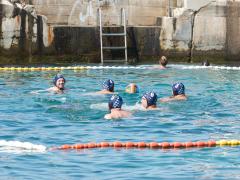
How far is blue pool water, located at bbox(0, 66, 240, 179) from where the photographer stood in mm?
10188

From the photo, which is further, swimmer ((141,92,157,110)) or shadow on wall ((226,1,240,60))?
shadow on wall ((226,1,240,60))

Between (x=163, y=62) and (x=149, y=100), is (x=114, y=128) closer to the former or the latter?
(x=149, y=100)

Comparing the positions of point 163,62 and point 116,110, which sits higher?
point 163,62

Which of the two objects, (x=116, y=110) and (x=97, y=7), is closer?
(x=116, y=110)

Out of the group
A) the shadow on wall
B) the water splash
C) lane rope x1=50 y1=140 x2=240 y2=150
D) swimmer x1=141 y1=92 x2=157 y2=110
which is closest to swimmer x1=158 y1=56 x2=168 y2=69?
the shadow on wall

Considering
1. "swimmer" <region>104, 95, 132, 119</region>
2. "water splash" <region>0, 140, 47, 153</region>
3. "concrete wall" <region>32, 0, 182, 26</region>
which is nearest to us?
"water splash" <region>0, 140, 47, 153</region>

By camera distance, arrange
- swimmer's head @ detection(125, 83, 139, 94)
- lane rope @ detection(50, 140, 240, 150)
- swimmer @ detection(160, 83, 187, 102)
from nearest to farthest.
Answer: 1. lane rope @ detection(50, 140, 240, 150)
2. swimmer @ detection(160, 83, 187, 102)
3. swimmer's head @ detection(125, 83, 139, 94)

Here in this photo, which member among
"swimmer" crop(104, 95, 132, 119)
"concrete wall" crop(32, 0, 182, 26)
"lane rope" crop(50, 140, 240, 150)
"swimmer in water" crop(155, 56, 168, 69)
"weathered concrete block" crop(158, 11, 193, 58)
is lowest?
"lane rope" crop(50, 140, 240, 150)

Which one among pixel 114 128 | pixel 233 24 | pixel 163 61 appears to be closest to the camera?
pixel 114 128

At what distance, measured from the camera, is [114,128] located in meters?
13.5

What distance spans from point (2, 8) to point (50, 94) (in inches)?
360

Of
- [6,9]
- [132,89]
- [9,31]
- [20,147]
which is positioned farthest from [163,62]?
[20,147]

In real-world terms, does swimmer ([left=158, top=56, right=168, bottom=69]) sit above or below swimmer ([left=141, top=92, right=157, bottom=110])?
above

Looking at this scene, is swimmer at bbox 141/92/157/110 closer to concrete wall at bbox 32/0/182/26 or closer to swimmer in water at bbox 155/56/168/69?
swimmer in water at bbox 155/56/168/69
